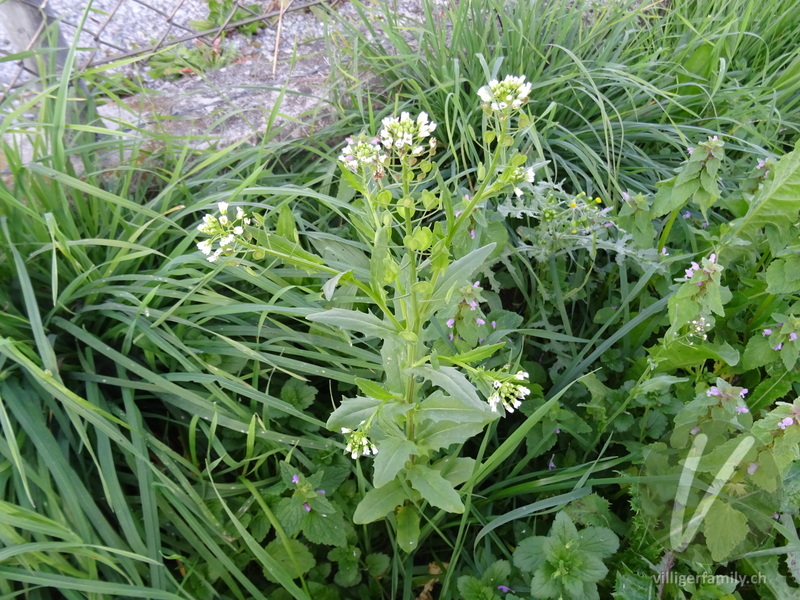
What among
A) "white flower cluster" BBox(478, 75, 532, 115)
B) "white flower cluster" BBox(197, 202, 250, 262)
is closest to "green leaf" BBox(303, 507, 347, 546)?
"white flower cluster" BBox(197, 202, 250, 262)

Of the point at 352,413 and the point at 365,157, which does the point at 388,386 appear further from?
the point at 365,157

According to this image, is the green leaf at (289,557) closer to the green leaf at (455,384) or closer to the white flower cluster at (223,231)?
the green leaf at (455,384)

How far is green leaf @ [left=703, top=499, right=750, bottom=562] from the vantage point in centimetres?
129

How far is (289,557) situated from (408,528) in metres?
0.34

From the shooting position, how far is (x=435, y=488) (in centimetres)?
131

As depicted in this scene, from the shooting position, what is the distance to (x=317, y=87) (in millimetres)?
2623

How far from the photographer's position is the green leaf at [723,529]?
129 centimetres

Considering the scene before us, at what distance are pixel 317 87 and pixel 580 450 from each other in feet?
6.70

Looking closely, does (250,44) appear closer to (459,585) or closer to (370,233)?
(370,233)

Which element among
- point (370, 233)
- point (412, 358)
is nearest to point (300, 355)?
point (412, 358)

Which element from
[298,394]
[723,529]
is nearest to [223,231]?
[298,394]

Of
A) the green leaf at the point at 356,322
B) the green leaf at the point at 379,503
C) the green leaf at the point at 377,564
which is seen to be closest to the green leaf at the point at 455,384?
the green leaf at the point at 356,322

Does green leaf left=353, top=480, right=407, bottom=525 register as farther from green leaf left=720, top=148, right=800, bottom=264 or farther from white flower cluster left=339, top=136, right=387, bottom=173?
green leaf left=720, top=148, right=800, bottom=264

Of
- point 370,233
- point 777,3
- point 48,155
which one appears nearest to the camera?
point 370,233
